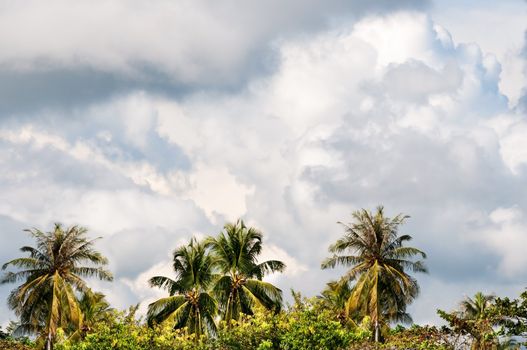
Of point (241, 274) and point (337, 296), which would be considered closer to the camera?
point (241, 274)

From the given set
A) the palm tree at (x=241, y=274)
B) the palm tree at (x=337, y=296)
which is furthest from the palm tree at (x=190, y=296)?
the palm tree at (x=337, y=296)

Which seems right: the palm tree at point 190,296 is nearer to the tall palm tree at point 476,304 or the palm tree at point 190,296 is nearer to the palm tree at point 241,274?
the palm tree at point 241,274

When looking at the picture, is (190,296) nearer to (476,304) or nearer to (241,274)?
(241,274)

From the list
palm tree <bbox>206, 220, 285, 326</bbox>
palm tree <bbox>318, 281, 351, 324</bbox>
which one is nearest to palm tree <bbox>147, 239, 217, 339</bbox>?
palm tree <bbox>206, 220, 285, 326</bbox>

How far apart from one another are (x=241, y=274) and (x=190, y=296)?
3465mm

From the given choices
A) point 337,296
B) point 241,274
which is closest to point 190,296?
point 241,274

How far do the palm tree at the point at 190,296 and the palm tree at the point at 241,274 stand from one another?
30.8 inches

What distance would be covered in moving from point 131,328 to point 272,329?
655 cm

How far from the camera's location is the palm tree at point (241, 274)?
2137 inches

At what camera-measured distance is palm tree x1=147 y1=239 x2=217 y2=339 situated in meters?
54.0

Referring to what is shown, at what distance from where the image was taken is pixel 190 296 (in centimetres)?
5484

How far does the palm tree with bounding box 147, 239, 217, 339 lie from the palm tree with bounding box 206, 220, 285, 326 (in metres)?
0.78

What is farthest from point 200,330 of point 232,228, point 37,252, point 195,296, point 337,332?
point 337,332

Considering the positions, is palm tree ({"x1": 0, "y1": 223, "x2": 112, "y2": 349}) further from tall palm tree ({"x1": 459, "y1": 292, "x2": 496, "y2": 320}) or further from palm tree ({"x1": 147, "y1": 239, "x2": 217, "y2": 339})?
tall palm tree ({"x1": 459, "y1": 292, "x2": 496, "y2": 320})
